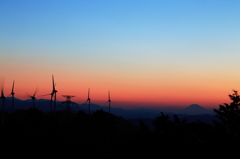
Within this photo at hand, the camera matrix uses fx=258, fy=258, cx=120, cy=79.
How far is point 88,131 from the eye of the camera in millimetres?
104750

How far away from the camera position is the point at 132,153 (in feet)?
110

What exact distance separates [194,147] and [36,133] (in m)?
45.5

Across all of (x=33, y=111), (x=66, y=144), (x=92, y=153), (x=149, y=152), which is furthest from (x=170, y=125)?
(x=33, y=111)

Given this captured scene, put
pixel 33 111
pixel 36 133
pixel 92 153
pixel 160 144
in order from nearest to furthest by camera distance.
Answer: pixel 160 144 < pixel 92 153 < pixel 36 133 < pixel 33 111

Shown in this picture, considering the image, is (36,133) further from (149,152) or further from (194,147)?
(194,147)

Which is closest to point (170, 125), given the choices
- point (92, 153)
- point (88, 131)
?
point (92, 153)

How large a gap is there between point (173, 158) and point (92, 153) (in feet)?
92.2

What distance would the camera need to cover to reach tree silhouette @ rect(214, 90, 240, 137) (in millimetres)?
35469

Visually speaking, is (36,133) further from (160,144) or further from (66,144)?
(160,144)

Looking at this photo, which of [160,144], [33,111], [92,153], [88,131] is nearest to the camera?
[160,144]

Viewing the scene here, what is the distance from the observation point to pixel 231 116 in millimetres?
36594

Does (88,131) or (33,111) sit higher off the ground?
(33,111)

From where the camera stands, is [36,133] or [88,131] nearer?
[36,133]

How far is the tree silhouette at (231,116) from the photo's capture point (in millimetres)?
35469
